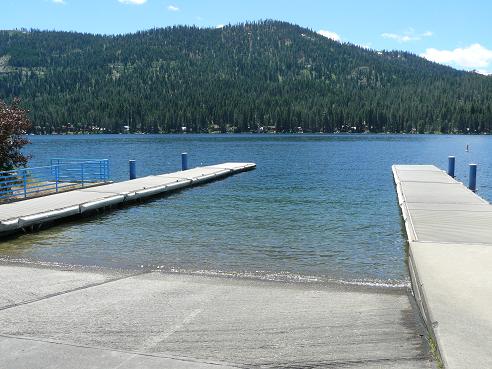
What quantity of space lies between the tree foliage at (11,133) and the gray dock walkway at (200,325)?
16236mm

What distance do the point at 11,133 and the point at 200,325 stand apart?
21.0 metres

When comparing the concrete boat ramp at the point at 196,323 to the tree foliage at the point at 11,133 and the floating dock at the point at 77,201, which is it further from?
the tree foliage at the point at 11,133

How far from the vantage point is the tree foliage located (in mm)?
24359

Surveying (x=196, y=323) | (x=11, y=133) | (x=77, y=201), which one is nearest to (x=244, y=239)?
(x=77, y=201)

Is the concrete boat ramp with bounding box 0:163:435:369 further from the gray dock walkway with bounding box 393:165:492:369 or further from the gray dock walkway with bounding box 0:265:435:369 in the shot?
the gray dock walkway with bounding box 393:165:492:369

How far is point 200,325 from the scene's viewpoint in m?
7.38

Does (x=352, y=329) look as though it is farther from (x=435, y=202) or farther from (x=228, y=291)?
(x=435, y=202)

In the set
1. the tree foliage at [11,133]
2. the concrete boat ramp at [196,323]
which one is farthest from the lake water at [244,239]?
the tree foliage at [11,133]

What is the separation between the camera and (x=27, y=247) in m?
15.0

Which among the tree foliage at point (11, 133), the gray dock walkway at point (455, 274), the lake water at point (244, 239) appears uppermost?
the tree foliage at point (11, 133)

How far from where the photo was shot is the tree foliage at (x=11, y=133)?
24359mm

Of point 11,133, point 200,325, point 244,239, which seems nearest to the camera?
point 200,325

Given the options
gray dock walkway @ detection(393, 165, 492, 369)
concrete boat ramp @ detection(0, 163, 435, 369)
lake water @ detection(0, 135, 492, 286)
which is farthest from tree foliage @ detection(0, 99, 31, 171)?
gray dock walkway @ detection(393, 165, 492, 369)

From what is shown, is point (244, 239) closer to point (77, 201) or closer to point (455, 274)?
point (77, 201)
